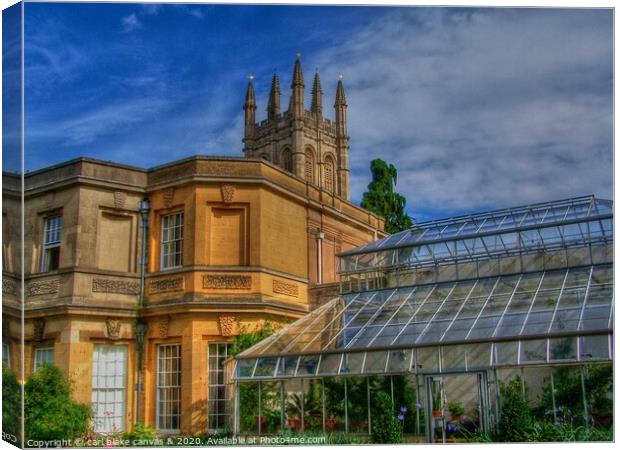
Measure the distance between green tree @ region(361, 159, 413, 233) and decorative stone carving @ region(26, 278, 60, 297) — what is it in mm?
25448

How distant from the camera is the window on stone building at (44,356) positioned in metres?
20.0

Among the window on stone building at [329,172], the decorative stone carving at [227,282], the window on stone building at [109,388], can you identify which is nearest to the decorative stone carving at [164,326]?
the window on stone building at [109,388]

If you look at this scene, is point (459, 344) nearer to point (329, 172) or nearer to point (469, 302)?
point (469, 302)

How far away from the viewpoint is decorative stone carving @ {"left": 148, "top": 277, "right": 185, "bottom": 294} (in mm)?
20406

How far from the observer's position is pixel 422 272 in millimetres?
21766

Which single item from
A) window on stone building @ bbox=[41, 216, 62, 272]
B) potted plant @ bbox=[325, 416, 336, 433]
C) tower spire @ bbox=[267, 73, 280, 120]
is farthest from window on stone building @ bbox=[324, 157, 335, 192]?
potted plant @ bbox=[325, 416, 336, 433]

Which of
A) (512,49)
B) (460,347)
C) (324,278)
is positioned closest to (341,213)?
(324,278)

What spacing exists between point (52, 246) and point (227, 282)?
492 centimetres

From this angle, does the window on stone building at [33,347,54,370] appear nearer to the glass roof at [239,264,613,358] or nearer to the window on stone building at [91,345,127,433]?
the window on stone building at [91,345,127,433]

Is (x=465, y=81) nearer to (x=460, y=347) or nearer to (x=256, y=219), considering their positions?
(x=256, y=219)

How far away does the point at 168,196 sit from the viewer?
21234 millimetres

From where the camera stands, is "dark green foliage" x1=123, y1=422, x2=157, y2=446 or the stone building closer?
"dark green foliage" x1=123, y1=422, x2=157, y2=446

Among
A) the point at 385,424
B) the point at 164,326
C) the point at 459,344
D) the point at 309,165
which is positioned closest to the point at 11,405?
the point at 164,326

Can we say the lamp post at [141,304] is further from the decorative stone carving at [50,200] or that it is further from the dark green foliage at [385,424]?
the dark green foliage at [385,424]
